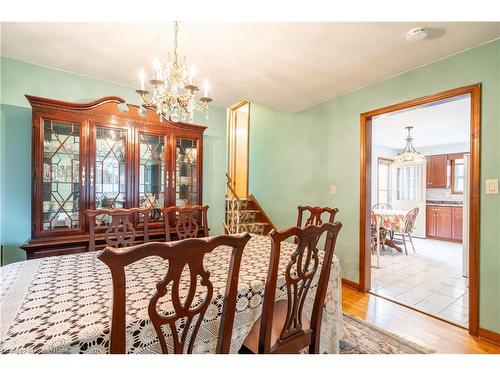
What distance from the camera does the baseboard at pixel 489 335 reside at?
1.84m

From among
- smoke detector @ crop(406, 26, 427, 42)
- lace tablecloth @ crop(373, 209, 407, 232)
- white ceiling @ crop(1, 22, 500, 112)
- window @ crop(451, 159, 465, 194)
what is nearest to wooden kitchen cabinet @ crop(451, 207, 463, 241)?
window @ crop(451, 159, 465, 194)

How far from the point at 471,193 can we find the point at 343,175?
4.20 feet

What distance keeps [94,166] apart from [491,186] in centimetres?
347

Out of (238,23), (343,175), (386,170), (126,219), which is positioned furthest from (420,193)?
(126,219)

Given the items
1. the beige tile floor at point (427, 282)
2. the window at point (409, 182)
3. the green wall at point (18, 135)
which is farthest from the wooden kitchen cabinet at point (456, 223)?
the green wall at point (18, 135)

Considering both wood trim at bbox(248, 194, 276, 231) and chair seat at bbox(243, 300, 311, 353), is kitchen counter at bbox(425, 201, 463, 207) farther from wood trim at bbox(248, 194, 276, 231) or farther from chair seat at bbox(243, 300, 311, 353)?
chair seat at bbox(243, 300, 311, 353)

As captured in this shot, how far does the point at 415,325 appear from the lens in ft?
6.91

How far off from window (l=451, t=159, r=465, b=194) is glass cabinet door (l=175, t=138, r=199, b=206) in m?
6.47

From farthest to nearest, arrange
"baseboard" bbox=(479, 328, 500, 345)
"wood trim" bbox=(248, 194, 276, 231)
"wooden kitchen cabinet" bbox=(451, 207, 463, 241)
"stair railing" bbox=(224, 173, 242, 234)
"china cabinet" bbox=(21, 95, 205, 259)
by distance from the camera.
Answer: "wooden kitchen cabinet" bbox=(451, 207, 463, 241)
"wood trim" bbox=(248, 194, 276, 231)
"stair railing" bbox=(224, 173, 242, 234)
"china cabinet" bbox=(21, 95, 205, 259)
"baseboard" bbox=(479, 328, 500, 345)

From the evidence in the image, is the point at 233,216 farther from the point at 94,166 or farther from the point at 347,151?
the point at 94,166

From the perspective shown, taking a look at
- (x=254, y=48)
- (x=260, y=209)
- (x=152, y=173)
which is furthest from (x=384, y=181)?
(x=152, y=173)

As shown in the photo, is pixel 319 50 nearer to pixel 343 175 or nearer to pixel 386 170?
pixel 343 175

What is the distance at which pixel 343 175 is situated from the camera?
3.09 m

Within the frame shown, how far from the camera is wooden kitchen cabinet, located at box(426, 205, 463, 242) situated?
562cm
